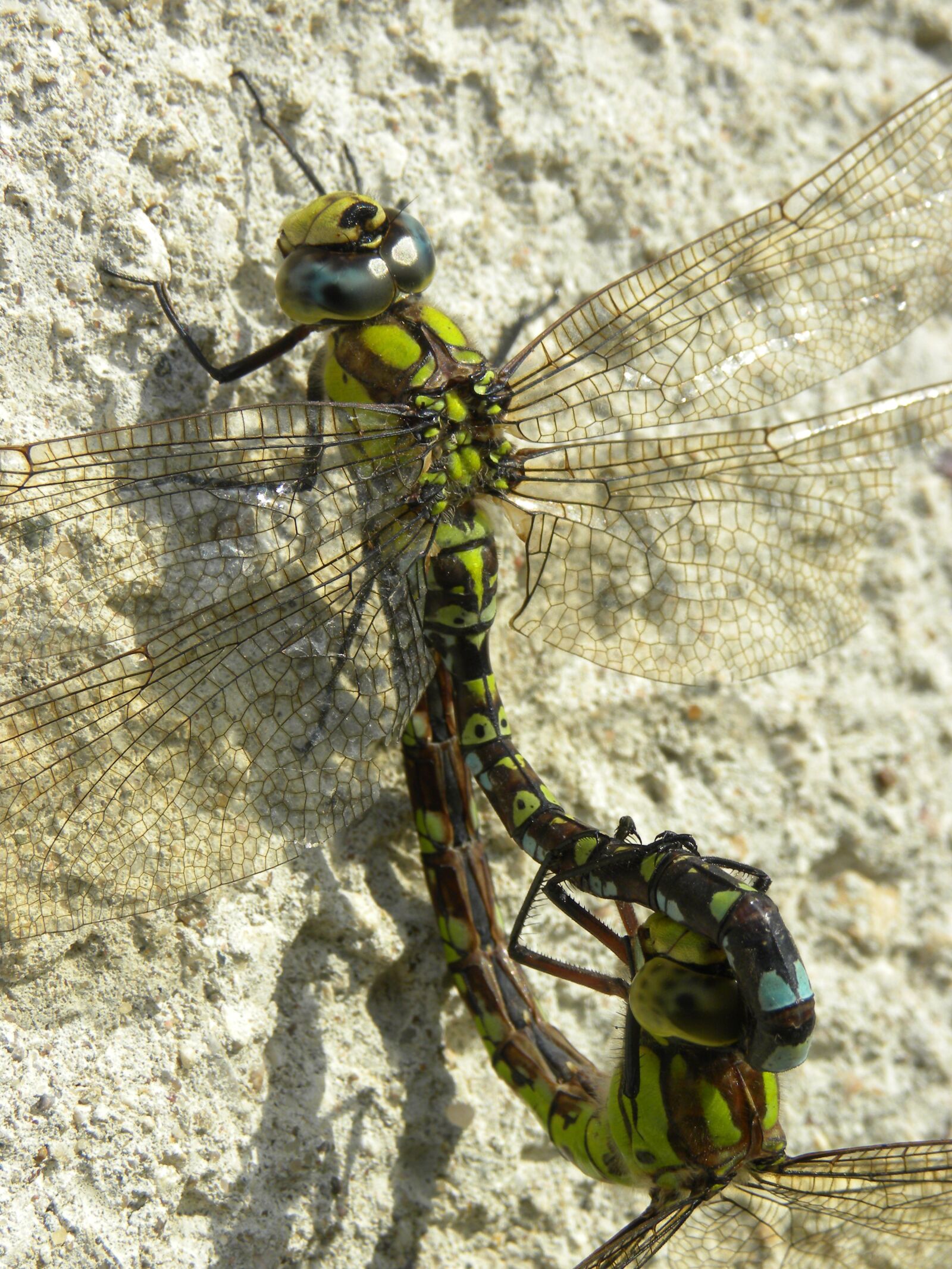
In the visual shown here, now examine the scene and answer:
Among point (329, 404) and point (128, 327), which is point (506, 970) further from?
point (128, 327)

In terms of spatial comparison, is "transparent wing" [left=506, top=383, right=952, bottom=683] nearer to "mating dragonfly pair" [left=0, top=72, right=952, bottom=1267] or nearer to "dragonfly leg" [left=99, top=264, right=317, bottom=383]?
"mating dragonfly pair" [left=0, top=72, right=952, bottom=1267]

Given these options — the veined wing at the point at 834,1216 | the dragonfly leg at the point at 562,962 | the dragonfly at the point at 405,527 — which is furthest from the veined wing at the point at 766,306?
the veined wing at the point at 834,1216

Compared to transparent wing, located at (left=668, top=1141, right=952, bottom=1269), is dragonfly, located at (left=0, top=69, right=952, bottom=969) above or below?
above

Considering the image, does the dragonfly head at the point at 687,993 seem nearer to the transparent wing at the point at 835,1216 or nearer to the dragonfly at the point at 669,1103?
the dragonfly at the point at 669,1103

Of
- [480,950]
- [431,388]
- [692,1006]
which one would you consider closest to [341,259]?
[431,388]

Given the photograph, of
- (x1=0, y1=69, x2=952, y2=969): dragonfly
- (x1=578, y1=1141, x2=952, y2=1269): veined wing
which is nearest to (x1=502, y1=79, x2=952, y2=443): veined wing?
(x1=0, y1=69, x2=952, y2=969): dragonfly

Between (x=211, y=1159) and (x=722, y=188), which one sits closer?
(x=211, y=1159)

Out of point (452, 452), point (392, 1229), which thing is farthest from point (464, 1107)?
point (452, 452)
